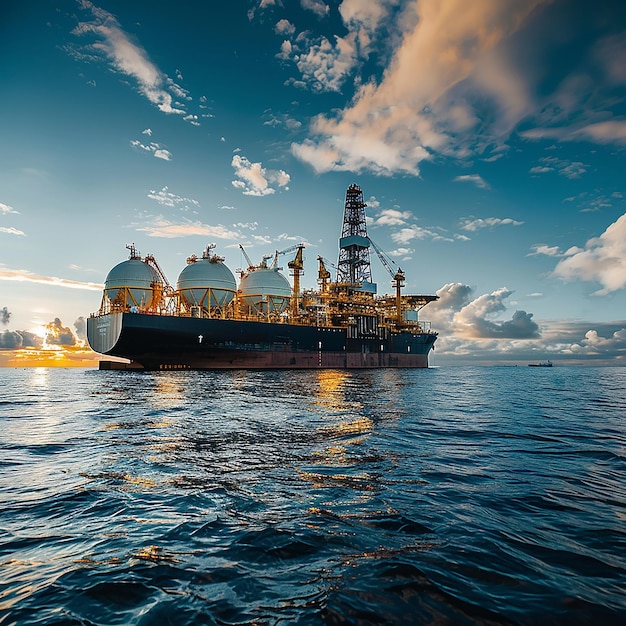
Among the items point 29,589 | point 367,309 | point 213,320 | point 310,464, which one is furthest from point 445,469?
point 367,309

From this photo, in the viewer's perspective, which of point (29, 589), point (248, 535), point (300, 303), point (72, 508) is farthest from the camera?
point (300, 303)

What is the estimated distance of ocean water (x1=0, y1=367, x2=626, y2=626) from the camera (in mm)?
3900

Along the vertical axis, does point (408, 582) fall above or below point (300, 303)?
below

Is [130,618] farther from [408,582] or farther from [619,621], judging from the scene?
[619,621]

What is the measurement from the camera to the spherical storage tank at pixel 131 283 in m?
63.8

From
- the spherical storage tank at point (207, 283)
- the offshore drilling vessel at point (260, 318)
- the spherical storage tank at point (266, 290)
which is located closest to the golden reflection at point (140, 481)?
the offshore drilling vessel at point (260, 318)

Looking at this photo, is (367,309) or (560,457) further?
(367,309)

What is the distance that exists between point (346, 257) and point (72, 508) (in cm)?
8793

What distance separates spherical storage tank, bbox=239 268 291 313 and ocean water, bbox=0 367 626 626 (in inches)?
2484

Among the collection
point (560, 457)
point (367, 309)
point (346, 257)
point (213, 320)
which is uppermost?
point (346, 257)

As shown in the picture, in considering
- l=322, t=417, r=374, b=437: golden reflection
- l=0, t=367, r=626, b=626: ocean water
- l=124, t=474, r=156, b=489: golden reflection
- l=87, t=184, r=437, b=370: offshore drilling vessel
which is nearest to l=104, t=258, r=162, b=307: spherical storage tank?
l=87, t=184, r=437, b=370: offshore drilling vessel

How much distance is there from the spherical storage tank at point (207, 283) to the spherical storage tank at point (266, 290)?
8.02 m

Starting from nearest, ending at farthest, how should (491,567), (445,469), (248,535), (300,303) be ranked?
1. (491,567)
2. (248,535)
3. (445,469)
4. (300,303)

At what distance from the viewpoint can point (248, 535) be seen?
5.39 m
